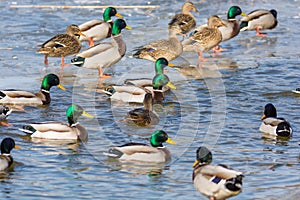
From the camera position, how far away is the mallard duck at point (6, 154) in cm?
941

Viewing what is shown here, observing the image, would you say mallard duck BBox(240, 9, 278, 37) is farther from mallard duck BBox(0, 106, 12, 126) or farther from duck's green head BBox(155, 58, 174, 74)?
mallard duck BBox(0, 106, 12, 126)

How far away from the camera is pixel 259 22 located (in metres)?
18.1

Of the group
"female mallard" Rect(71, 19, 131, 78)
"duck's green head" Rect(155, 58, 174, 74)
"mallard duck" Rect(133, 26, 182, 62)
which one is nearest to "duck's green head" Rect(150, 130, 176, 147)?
"duck's green head" Rect(155, 58, 174, 74)

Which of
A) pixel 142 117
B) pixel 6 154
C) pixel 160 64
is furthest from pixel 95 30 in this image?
pixel 6 154

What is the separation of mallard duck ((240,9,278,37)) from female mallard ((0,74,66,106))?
21.7 feet

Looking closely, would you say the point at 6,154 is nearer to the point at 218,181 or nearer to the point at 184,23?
the point at 218,181

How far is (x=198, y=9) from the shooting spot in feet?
67.6

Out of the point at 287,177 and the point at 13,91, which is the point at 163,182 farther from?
the point at 13,91

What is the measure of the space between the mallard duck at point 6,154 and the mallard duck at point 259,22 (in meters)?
9.42

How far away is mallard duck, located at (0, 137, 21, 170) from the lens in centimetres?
941

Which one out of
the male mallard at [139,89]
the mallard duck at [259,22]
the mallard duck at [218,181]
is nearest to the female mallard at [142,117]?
the male mallard at [139,89]

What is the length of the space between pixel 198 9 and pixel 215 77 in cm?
648

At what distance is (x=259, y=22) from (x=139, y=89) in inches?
242

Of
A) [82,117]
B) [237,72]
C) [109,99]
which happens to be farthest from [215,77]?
[82,117]
